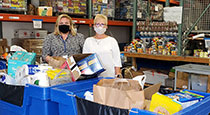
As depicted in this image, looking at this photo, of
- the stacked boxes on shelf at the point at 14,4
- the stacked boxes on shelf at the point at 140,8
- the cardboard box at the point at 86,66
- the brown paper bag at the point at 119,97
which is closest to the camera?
the brown paper bag at the point at 119,97

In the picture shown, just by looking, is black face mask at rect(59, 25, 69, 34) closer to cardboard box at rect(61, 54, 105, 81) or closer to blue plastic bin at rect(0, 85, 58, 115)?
cardboard box at rect(61, 54, 105, 81)

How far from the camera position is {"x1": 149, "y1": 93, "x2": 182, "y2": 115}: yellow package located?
1.23 m

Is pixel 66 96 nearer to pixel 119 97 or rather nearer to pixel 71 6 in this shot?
pixel 119 97

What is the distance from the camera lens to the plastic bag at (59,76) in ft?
5.97

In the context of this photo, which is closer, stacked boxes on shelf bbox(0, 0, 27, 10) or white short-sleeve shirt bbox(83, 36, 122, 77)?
white short-sleeve shirt bbox(83, 36, 122, 77)

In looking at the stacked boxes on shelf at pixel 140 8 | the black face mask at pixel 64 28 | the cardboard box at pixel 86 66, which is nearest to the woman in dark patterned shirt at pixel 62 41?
the black face mask at pixel 64 28

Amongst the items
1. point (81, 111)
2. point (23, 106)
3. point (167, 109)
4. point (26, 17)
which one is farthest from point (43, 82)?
point (26, 17)

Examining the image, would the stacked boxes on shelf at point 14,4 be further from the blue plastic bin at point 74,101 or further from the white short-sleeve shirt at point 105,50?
the blue plastic bin at point 74,101

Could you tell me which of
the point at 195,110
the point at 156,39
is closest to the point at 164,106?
the point at 195,110

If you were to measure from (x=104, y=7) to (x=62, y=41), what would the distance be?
2911 millimetres

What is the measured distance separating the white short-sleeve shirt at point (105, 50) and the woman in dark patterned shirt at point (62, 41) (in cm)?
20

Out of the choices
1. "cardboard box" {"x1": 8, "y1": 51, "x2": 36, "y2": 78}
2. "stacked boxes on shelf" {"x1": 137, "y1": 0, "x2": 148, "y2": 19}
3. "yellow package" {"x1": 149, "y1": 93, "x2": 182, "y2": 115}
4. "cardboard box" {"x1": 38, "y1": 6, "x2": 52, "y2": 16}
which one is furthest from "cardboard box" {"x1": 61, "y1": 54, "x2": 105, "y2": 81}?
"stacked boxes on shelf" {"x1": 137, "y1": 0, "x2": 148, "y2": 19}

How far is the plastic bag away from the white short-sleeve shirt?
3.19 ft

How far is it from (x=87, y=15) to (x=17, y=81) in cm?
374
